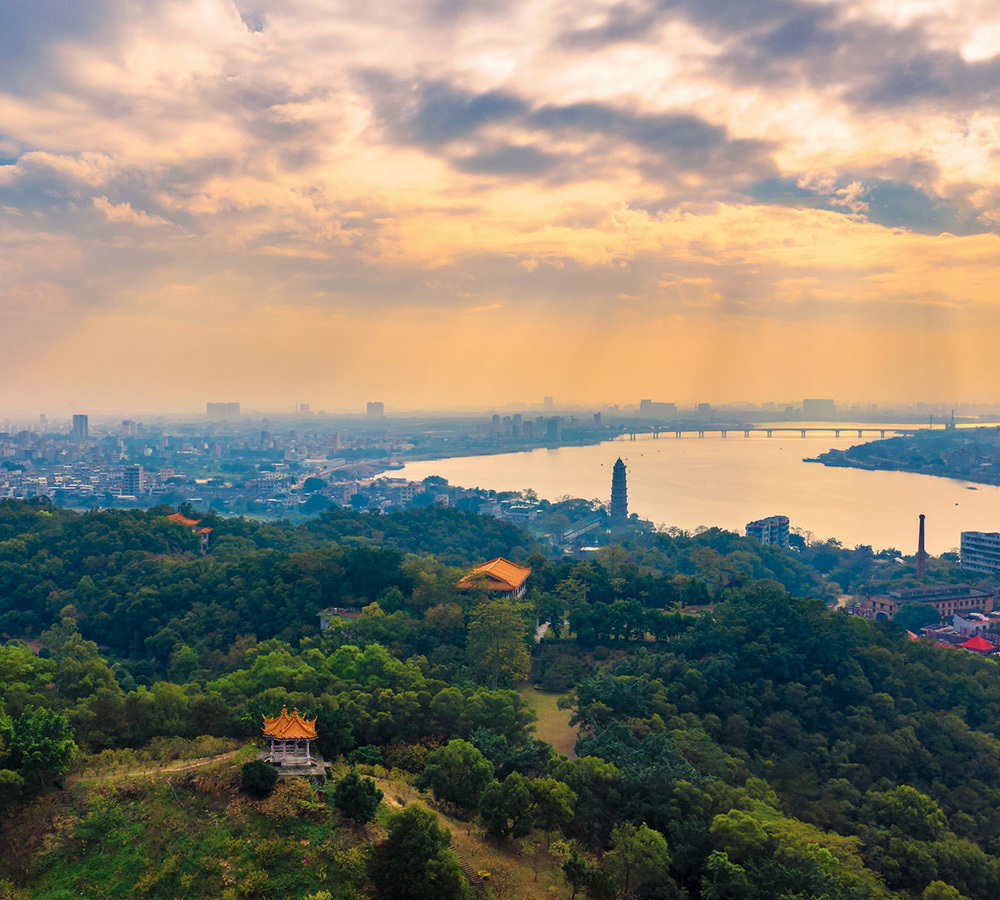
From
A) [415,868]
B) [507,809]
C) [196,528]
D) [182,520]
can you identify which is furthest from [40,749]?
[196,528]

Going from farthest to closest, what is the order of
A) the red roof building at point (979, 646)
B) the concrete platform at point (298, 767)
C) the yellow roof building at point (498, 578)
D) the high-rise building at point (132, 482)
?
the high-rise building at point (132, 482) < the red roof building at point (979, 646) < the yellow roof building at point (498, 578) < the concrete platform at point (298, 767)

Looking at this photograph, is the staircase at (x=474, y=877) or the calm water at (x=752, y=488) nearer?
the staircase at (x=474, y=877)

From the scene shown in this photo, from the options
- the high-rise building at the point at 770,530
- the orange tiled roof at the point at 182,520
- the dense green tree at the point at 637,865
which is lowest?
the high-rise building at the point at 770,530

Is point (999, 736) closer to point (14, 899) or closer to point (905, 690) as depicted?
point (905, 690)

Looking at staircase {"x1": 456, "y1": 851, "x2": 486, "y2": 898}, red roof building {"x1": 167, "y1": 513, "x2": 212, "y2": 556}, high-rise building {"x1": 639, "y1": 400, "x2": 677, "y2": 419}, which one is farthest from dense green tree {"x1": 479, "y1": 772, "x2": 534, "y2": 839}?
high-rise building {"x1": 639, "y1": 400, "x2": 677, "y2": 419}

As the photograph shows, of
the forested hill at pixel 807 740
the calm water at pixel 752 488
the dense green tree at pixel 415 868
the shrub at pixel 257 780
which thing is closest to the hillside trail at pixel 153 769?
the shrub at pixel 257 780

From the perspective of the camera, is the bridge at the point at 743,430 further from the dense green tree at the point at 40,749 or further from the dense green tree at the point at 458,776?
the dense green tree at the point at 40,749

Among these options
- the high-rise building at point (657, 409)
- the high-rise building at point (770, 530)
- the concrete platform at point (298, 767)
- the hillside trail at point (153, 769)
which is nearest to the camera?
the concrete platform at point (298, 767)

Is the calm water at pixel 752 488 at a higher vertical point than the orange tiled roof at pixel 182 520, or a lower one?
lower
